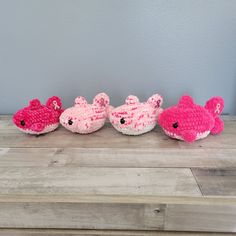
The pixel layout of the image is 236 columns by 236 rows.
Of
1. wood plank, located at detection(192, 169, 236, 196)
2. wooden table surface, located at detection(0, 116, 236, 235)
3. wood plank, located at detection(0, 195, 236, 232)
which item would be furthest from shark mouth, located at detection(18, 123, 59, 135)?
wood plank, located at detection(192, 169, 236, 196)

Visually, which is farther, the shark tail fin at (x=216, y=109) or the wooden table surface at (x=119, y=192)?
the shark tail fin at (x=216, y=109)

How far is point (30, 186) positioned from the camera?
0.46m

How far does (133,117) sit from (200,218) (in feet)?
0.99

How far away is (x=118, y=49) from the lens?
777 mm

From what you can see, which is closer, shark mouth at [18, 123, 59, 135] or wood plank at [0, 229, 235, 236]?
wood plank at [0, 229, 235, 236]

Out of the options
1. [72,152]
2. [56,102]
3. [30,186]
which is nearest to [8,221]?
[30,186]

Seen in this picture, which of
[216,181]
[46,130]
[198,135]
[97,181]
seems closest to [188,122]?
[198,135]

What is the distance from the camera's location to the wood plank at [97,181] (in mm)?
439

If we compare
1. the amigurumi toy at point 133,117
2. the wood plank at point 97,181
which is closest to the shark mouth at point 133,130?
the amigurumi toy at point 133,117

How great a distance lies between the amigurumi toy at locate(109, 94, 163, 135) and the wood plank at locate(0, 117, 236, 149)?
3cm

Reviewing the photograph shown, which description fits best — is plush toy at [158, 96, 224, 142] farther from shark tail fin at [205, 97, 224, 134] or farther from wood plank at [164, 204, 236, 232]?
wood plank at [164, 204, 236, 232]

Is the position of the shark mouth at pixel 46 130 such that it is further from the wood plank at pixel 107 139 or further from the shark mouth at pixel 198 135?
the shark mouth at pixel 198 135

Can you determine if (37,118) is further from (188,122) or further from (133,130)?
(188,122)

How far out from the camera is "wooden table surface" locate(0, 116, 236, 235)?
419mm
